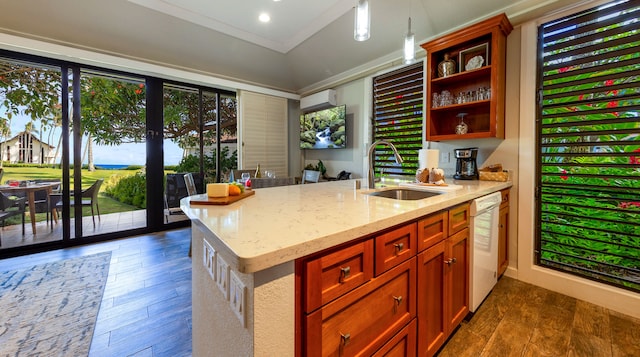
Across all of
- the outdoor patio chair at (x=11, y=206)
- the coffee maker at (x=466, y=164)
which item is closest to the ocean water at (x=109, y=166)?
the outdoor patio chair at (x=11, y=206)

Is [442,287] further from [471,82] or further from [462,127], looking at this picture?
[471,82]

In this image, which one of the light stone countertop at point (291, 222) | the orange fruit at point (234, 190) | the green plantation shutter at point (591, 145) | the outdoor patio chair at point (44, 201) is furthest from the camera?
the outdoor patio chair at point (44, 201)

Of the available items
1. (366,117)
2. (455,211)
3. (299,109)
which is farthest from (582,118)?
(299,109)

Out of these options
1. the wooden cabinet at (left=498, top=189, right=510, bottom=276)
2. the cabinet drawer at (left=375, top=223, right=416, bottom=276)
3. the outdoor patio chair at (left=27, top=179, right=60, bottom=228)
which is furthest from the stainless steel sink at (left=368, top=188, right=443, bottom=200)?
the outdoor patio chair at (left=27, top=179, right=60, bottom=228)

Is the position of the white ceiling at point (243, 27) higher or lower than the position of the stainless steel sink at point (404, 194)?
higher

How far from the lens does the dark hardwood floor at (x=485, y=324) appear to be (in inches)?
60.5

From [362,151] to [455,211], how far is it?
2441mm

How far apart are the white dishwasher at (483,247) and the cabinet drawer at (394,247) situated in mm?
767

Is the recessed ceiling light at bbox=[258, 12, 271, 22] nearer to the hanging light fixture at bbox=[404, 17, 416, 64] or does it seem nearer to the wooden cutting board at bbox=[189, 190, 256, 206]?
the hanging light fixture at bbox=[404, 17, 416, 64]

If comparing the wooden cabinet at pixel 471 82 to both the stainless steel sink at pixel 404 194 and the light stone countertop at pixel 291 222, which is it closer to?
the stainless steel sink at pixel 404 194

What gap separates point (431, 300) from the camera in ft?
4.37

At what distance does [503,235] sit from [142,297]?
10.5ft

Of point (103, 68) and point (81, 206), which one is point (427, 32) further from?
point (81, 206)

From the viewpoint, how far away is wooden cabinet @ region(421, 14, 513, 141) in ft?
7.55
